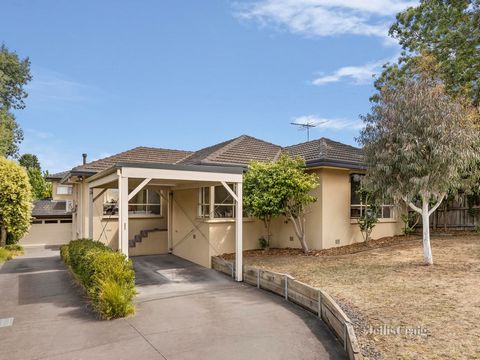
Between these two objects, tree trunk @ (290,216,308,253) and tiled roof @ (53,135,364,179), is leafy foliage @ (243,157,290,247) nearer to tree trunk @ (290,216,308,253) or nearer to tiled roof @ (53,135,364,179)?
tree trunk @ (290,216,308,253)

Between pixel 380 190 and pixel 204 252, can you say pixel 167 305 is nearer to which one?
pixel 204 252

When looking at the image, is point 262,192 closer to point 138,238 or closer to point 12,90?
point 138,238

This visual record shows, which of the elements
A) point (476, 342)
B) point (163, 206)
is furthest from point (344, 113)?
point (476, 342)

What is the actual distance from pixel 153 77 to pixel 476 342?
56.9 ft

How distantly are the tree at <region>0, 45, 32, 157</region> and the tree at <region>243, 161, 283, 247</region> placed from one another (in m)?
23.6

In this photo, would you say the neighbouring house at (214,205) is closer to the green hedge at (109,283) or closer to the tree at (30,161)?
the green hedge at (109,283)

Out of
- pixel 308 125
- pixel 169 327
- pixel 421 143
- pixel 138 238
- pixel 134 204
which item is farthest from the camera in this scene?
pixel 308 125

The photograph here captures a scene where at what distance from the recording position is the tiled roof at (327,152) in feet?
43.9

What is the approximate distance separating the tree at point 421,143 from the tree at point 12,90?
27754 mm

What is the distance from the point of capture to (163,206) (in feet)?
58.0

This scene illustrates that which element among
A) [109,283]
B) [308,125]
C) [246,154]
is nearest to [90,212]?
[246,154]

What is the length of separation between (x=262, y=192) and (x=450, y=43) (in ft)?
34.1

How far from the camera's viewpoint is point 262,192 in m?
12.2

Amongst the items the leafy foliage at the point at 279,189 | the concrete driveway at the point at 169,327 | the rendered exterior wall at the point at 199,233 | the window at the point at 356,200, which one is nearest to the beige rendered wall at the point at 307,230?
the leafy foliage at the point at 279,189
